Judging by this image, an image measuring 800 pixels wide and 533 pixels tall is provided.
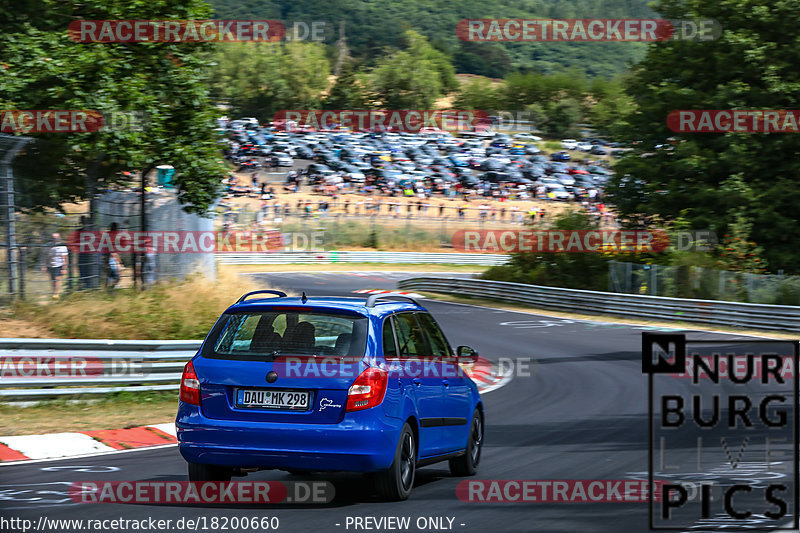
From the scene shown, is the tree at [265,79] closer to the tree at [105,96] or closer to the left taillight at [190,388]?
the tree at [105,96]

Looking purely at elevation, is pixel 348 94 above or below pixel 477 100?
below

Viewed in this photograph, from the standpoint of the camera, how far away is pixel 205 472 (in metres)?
8.09

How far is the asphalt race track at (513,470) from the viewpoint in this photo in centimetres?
731

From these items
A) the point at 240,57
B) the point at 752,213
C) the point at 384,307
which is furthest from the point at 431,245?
the point at 240,57

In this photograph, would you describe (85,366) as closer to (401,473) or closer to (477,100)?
(401,473)

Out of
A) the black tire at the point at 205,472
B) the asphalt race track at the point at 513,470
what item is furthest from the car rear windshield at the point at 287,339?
the asphalt race track at the point at 513,470

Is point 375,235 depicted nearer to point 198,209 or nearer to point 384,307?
point 198,209

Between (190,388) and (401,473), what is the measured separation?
5.69ft

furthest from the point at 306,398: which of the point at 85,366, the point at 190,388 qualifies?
the point at 85,366

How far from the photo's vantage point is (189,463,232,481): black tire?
808 cm

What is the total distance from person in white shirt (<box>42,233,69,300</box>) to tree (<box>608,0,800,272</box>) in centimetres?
2360

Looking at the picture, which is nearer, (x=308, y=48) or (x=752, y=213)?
(x=752, y=213)

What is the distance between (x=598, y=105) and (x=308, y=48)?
37.2 meters

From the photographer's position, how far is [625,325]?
103ft
